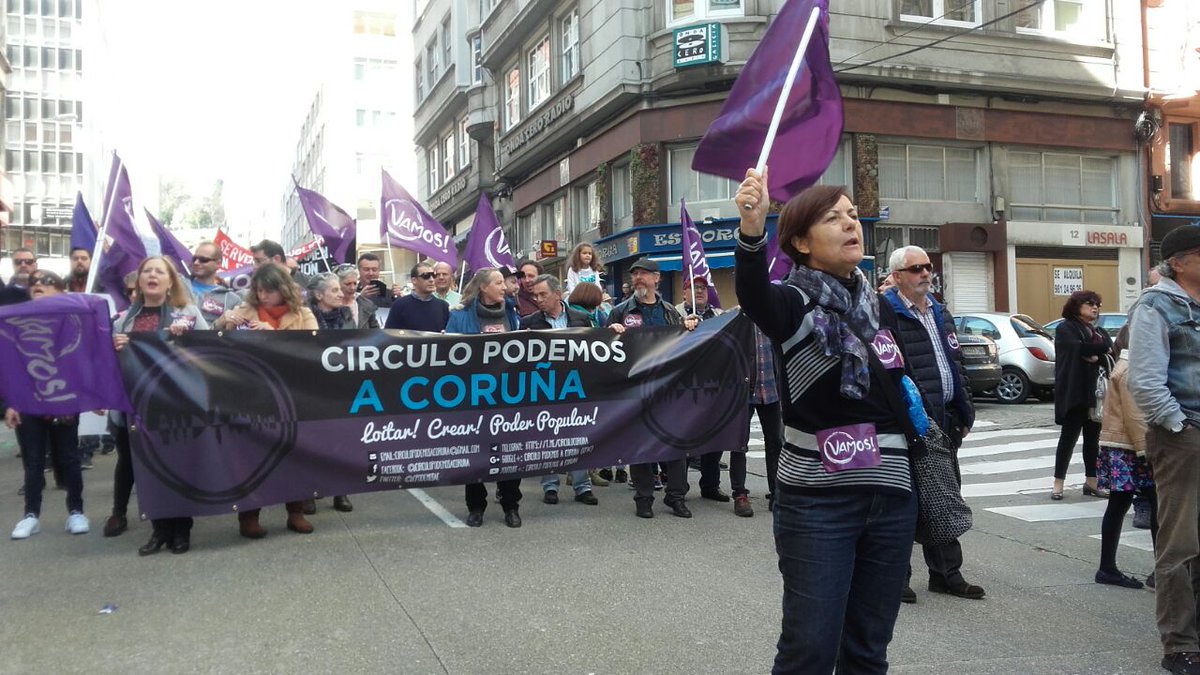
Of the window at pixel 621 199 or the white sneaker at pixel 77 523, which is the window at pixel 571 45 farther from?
the white sneaker at pixel 77 523

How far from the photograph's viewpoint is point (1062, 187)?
997 inches

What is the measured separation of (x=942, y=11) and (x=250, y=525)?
21.9 metres

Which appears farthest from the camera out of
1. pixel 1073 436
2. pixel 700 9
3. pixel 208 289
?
pixel 700 9

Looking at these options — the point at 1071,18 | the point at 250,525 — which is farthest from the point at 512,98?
the point at 250,525

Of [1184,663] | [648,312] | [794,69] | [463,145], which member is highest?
[463,145]

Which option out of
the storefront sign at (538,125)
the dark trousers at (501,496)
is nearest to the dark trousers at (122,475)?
the dark trousers at (501,496)

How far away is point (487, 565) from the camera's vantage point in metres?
5.80

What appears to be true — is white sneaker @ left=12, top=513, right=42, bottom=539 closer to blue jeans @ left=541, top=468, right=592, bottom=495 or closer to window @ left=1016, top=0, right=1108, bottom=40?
blue jeans @ left=541, top=468, right=592, bottom=495

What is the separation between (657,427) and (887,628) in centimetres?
461

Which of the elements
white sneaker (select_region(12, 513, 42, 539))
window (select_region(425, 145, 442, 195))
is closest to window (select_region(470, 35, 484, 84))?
window (select_region(425, 145, 442, 195))

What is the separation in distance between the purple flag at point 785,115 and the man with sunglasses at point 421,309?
4.56 m

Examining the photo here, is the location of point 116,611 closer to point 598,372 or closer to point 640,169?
point 598,372

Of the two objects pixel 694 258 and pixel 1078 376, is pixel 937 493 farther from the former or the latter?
pixel 694 258

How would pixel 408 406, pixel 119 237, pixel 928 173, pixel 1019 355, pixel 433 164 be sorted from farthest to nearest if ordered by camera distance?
pixel 433 164, pixel 928 173, pixel 1019 355, pixel 119 237, pixel 408 406
